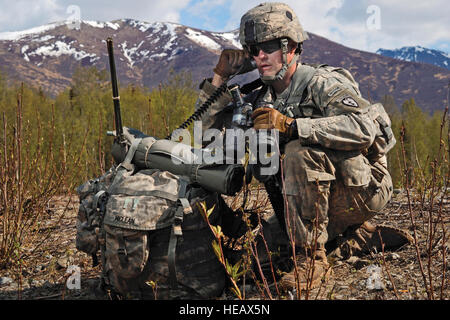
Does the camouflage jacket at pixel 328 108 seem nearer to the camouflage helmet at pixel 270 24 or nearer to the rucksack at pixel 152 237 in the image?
the camouflage helmet at pixel 270 24

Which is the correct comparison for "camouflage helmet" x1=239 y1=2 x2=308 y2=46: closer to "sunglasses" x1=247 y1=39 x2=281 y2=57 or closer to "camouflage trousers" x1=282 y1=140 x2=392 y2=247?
"sunglasses" x1=247 y1=39 x2=281 y2=57

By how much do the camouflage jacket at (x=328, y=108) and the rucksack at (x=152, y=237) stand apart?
0.83 m

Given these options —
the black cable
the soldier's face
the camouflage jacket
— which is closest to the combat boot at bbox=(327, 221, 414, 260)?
the camouflage jacket

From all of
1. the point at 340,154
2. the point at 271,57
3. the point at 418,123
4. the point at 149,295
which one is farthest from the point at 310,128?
the point at 418,123

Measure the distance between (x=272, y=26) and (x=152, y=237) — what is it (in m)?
1.67

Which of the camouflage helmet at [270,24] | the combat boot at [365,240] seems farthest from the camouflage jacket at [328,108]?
the combat boot at [365,240]

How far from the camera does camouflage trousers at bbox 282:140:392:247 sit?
Result: 8.55ft

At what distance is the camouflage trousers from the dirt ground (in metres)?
0.31

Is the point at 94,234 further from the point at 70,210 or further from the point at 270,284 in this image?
the point at 70,210

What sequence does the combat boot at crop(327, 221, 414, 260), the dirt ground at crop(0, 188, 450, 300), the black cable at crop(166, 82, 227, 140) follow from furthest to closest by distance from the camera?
the black cable at crop(166, 82, 227, 140)
the combat boot at crop(327, 221, 414, 260)
the dirt ground at crop(0, 188, 450, 300)

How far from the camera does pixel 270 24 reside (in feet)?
9.60

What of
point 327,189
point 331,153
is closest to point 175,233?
point 327,189

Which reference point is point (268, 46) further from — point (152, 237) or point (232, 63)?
point (152, 237)

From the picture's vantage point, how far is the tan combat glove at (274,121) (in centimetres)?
267
